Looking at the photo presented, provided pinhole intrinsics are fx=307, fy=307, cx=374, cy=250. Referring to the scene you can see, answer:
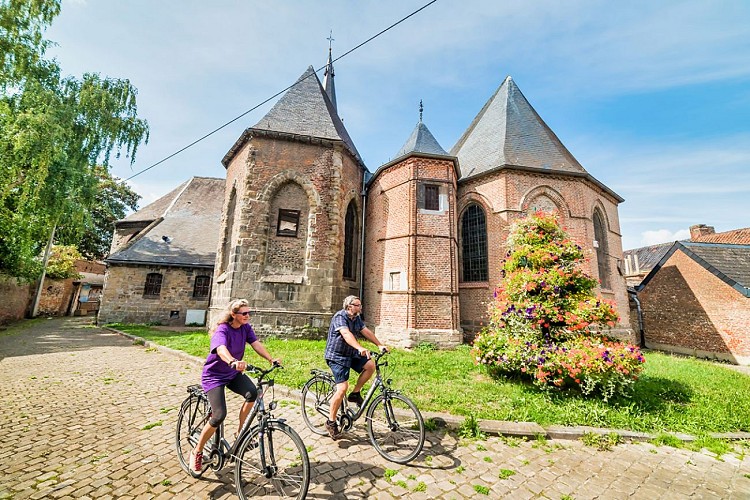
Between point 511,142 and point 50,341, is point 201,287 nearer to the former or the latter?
point 50,341

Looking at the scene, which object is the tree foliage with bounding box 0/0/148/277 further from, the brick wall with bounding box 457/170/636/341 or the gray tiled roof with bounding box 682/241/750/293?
the gray tiled roof with bounding box 682/241/750/293

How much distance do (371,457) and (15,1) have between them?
19.4m

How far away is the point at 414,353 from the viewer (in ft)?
31.9

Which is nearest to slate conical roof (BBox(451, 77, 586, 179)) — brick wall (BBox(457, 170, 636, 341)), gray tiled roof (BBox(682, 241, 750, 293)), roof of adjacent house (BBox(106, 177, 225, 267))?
brick wall (BBox(457, 170, 636, 341))

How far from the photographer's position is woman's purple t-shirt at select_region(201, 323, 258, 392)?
9.84 feet

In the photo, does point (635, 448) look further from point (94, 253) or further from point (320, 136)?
point (94, 253)

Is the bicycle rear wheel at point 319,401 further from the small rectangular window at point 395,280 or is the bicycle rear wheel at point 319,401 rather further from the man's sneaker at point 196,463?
the small rectangular window at point 395,280

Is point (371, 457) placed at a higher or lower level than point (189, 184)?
lower

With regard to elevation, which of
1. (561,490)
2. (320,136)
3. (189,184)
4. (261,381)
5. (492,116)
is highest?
(492,116)

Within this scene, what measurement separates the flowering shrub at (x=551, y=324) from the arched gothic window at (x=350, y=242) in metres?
7.21

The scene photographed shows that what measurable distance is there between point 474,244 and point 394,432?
10.6 m

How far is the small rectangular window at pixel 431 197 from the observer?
478 inches

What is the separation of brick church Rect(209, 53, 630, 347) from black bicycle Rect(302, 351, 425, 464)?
652 centimetres

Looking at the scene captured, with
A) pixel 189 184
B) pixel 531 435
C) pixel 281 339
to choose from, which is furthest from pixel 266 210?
pixel 189 184
